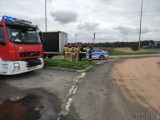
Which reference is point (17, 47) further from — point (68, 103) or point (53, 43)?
point (53, 43)

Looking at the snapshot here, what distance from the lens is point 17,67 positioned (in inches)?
415

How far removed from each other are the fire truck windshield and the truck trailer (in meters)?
12.3

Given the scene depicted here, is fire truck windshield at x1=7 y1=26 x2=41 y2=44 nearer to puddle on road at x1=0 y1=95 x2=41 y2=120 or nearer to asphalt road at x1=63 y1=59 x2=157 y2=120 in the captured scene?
puddle on road at x1=0 y1=95 x2=41 y2=120

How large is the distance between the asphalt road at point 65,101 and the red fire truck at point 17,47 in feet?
2.65

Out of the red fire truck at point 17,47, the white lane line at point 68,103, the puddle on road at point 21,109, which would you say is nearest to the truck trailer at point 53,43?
the red fire truck at point 17,47

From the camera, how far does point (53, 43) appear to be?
2470 cm

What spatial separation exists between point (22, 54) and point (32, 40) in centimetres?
133

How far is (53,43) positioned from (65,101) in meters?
18.0

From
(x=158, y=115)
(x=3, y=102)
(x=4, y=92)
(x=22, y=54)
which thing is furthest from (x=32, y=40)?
(x=158, y=115)

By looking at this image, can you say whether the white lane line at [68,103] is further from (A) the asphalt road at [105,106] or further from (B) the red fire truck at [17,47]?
(B) the red fire truck at [17,47]

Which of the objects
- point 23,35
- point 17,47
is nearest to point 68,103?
point 17,47

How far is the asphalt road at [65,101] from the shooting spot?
5.72 meters

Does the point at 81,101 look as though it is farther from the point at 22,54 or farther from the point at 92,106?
the point at 22,54

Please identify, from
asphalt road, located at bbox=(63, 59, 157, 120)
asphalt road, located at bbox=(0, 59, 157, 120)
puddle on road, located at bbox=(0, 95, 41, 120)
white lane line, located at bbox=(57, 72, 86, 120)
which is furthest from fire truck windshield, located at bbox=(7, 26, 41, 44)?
asphalt road, located at bbox=(63, 59, 157, 120)
